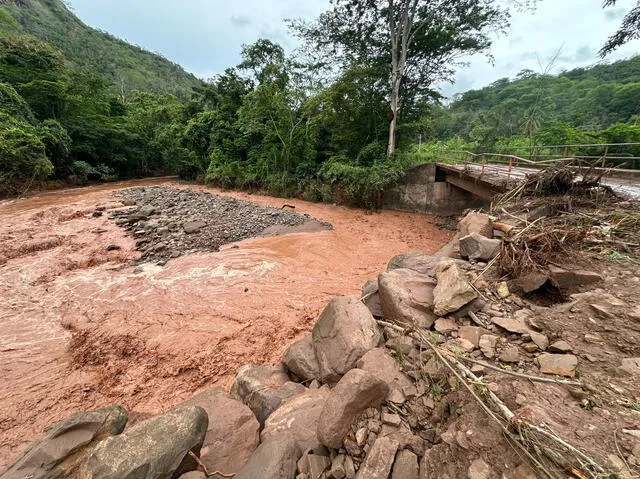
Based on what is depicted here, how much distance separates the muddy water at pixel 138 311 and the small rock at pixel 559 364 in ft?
11.0

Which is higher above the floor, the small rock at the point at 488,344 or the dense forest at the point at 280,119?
the dense forest at the point at 280,119

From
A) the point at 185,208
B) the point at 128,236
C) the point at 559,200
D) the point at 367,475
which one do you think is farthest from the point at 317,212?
the point at 367,475

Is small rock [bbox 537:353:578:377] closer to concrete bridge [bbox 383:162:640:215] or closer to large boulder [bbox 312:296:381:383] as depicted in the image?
large boulder [bbox 312:296:381:383]

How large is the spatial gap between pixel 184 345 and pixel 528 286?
16.1ft

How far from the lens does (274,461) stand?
188 cm

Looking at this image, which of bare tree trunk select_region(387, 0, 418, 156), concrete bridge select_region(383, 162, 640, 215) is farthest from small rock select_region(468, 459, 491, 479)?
bare tree trunk select_region(387, 0, 418, 156)

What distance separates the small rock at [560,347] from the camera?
218 centimetres

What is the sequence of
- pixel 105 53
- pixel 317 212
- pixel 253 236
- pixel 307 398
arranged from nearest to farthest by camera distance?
pixel 307 398
pixel 253 236
pixel 317 212
pixel 105 53

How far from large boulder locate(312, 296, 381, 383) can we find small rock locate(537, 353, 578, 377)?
4.55 feet

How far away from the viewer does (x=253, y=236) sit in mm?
9930

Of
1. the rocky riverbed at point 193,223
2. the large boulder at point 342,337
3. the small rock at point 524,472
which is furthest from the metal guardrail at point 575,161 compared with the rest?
the rocky riverbed at point 193,223

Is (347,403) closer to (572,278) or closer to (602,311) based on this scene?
(602,311)

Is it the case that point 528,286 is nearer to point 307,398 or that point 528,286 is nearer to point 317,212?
point 307,398

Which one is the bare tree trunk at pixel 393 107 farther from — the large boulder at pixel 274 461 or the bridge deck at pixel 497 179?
the large boulder at pixel 274 461
